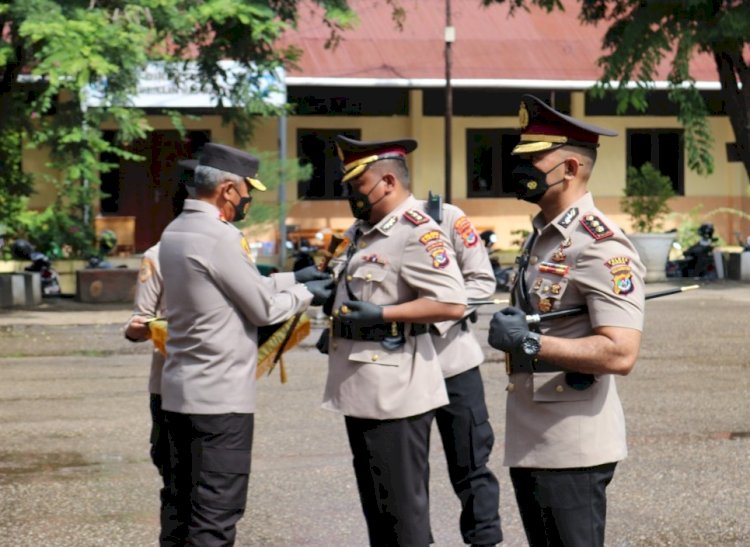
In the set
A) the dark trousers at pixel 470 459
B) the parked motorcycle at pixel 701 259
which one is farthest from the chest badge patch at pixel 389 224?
the parked motorcycle at pixel 701 259

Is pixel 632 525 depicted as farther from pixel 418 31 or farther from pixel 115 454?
pixel 418 31

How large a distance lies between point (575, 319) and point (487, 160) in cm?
2925

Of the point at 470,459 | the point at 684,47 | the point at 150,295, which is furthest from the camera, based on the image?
the point at 684,47

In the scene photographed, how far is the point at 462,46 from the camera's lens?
31859 millimetres

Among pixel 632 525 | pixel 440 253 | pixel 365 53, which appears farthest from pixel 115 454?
pixel 365 53

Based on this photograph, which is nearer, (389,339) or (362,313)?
(362,313)

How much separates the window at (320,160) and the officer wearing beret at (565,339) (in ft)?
91.5

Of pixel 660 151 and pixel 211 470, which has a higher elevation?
pixel 660 151

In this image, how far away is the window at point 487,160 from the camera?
110 feet

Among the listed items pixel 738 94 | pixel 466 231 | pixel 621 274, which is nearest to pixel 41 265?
pixel 738 94

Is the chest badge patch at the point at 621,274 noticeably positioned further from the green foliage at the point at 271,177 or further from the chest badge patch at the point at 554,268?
the green foliage at the point at 271,177

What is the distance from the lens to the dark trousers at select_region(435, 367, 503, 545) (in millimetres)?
6699

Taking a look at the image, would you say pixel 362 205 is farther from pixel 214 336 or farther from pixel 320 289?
pixel 214 336

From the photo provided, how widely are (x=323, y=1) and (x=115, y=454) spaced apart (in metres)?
13.3
